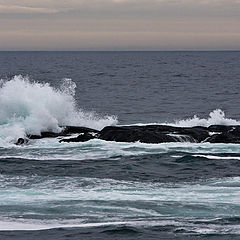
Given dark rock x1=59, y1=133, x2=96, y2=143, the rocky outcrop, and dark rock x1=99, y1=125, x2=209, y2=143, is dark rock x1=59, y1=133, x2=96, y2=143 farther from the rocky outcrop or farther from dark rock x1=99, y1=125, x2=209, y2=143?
dark rock x1=99, y1=125, x2=209, y2=143

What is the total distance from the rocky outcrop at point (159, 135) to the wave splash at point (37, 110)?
2.69m

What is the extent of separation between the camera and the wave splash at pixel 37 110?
38.3m

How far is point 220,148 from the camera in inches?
1224

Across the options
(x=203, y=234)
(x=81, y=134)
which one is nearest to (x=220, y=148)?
(x=81, y=134)

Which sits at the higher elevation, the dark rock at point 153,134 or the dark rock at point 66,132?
the dark rock at point 153,134

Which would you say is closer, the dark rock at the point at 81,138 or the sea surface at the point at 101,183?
the sea surface at the point at 101,183

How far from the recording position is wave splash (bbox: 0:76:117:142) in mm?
38344

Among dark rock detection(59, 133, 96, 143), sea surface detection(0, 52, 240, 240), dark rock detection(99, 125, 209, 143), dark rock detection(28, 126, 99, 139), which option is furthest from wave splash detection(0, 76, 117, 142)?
dark rock detection(99, 125, 209, 143)

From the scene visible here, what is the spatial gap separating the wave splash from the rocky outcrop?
8.83 ft

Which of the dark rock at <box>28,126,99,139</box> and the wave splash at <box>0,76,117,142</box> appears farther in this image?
the wave splash at <box>0,76,117,142</box>

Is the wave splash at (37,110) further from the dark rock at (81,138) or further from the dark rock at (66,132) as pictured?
the dark rock at (81,138)

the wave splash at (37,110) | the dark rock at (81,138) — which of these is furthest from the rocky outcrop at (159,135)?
the wave splash at (37,110)

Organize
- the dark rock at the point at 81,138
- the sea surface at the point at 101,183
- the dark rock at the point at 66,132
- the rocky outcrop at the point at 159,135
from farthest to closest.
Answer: the dark rock at the point at 66,132 < the dark rock at the point at 81,138 < the rocky outcrop at the point at 159,135 < the sea surface at the point at 101,183

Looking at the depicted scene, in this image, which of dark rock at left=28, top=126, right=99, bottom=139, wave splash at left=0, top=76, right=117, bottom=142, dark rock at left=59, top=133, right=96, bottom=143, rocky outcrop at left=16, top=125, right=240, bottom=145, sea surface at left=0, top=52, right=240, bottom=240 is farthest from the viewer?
wave splash at left=0, top=76, right=117, bottom=142
